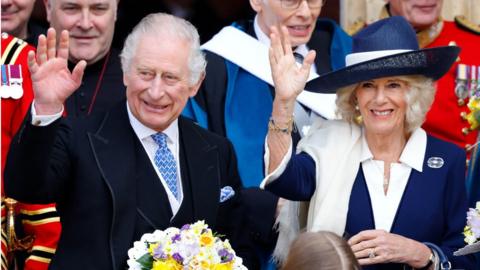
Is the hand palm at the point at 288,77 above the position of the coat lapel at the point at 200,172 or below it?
above

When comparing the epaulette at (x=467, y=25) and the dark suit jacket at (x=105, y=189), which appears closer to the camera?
the dark suit jacket at (x=105, y=189)

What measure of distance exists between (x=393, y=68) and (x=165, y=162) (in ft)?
3.06

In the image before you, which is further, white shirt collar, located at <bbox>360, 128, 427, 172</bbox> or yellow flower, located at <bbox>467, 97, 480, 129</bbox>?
yellow flower, located at <bbox>467, 97, 480, 129</bbox>

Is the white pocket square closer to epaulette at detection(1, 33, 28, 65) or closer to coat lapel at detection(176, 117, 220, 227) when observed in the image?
coat lapel at detection(176, 117, 220, 227)

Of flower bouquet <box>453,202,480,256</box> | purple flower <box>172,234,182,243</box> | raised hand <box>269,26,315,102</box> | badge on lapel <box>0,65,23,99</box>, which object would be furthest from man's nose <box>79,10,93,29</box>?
flower bouquet <box>453,202,480,256</box>

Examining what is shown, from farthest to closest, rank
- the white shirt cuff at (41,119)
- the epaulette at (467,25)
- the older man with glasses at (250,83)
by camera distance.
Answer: the epaulette at (467,25) < the older man with glasses at (250,83) < the white shirt cuff at (41,119)

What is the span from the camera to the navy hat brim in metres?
5.23

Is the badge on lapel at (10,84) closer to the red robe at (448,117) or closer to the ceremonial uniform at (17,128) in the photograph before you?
the ceremonial uniform at (17,128)

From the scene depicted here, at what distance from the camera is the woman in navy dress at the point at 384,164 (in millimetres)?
5195

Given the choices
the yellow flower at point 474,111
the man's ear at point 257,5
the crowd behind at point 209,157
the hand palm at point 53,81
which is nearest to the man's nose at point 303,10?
the man's ear at point 257,5

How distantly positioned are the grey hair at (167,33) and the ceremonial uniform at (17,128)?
441 mm

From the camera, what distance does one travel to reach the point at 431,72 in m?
5.34

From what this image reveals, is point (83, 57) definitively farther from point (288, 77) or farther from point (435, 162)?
point (435, 162)

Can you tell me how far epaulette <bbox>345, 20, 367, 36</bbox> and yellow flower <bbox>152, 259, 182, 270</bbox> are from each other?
2.44 m
